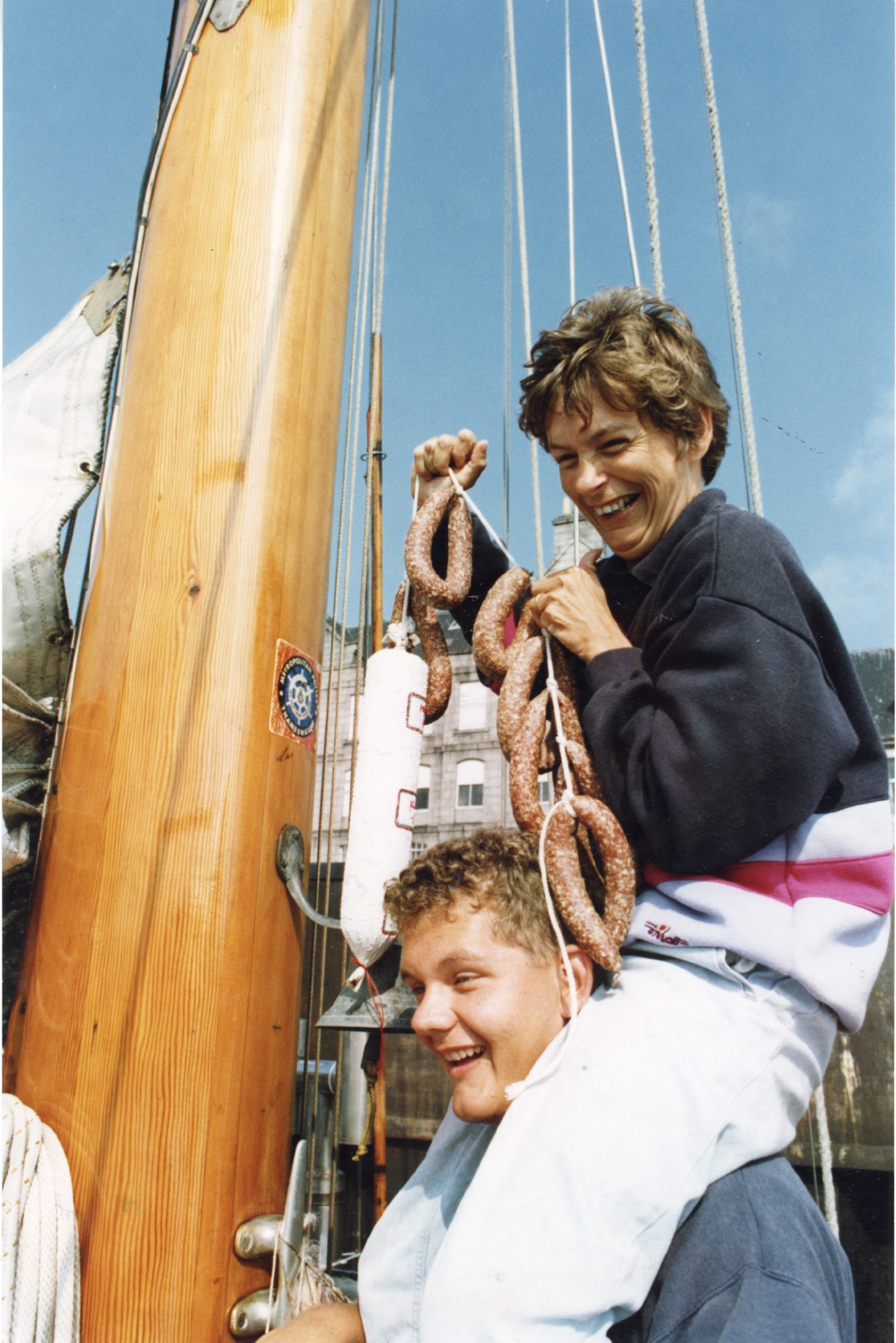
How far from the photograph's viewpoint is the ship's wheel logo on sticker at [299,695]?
181 centimetres

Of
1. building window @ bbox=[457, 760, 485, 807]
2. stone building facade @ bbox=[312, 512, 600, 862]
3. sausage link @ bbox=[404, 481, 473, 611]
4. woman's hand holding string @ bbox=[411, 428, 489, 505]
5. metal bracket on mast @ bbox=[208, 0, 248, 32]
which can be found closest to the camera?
sausage link @ bbox=[404, 481, 473, 611]

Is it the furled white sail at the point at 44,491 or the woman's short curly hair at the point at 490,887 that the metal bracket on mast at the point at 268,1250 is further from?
the furled white sail at the point at 44,491

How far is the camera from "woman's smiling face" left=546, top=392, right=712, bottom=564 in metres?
1.64

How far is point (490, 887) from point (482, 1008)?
20cm

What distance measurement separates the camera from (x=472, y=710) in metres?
25.8

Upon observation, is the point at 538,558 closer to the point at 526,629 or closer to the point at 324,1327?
the point at 526,629

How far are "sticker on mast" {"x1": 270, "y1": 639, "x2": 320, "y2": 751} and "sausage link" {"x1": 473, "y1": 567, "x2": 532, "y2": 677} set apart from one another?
38 cm

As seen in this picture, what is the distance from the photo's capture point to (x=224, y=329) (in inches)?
75.9

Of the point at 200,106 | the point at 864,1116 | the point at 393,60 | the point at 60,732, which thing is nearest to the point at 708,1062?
the point at 60,732

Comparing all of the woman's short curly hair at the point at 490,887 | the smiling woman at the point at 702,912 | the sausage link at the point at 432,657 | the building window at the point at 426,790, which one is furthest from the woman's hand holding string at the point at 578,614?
the building window at the point at 426,790

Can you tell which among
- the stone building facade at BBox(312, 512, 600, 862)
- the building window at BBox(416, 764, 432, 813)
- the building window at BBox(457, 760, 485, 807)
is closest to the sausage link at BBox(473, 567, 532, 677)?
the stone building facade at BBox(312, 512, 600, 862)

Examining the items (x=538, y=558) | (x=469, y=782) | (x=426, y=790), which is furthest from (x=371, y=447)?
(x=426, y=790)

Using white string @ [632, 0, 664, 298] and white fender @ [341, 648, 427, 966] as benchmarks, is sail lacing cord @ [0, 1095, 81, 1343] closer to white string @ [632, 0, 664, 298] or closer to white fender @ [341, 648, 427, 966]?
white fender @ [341, 648, 427, 966]

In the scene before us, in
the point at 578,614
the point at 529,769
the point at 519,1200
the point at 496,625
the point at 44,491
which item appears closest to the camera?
the point at 519,1200
